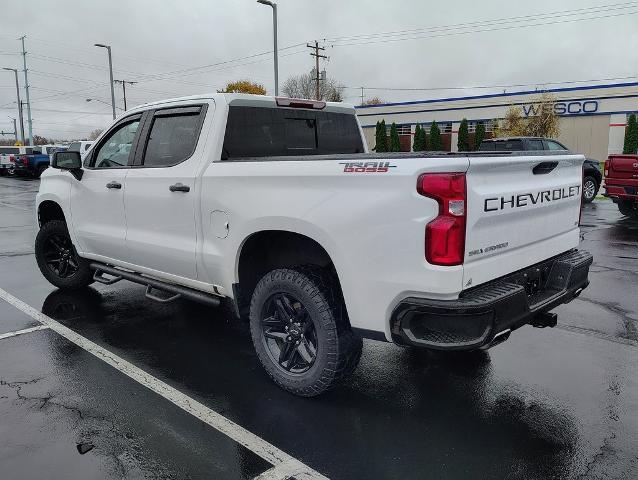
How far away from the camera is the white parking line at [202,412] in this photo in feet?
9.67

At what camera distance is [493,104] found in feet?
147

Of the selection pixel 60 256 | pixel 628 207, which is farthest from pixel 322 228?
pixel 628 207

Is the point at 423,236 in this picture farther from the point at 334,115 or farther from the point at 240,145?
the point at 334,115

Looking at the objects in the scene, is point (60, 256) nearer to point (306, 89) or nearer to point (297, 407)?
point (297, 407)

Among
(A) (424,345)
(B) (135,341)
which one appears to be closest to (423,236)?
(A) (424,345)

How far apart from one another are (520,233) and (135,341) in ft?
10.9

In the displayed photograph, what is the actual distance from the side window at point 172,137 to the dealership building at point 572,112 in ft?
130

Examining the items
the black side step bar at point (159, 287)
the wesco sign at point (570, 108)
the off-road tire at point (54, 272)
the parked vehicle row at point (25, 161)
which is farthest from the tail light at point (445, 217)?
the wesco sign at point (570, 108)

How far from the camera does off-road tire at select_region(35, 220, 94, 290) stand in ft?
20.1

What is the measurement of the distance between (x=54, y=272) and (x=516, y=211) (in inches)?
208

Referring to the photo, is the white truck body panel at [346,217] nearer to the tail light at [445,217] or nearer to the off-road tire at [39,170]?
the tail light at [445,217]

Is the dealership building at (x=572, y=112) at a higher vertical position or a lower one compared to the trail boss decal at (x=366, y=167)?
higher

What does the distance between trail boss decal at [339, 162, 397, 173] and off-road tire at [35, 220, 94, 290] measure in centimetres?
A: 389

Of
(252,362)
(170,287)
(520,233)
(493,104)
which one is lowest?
(252,362)
